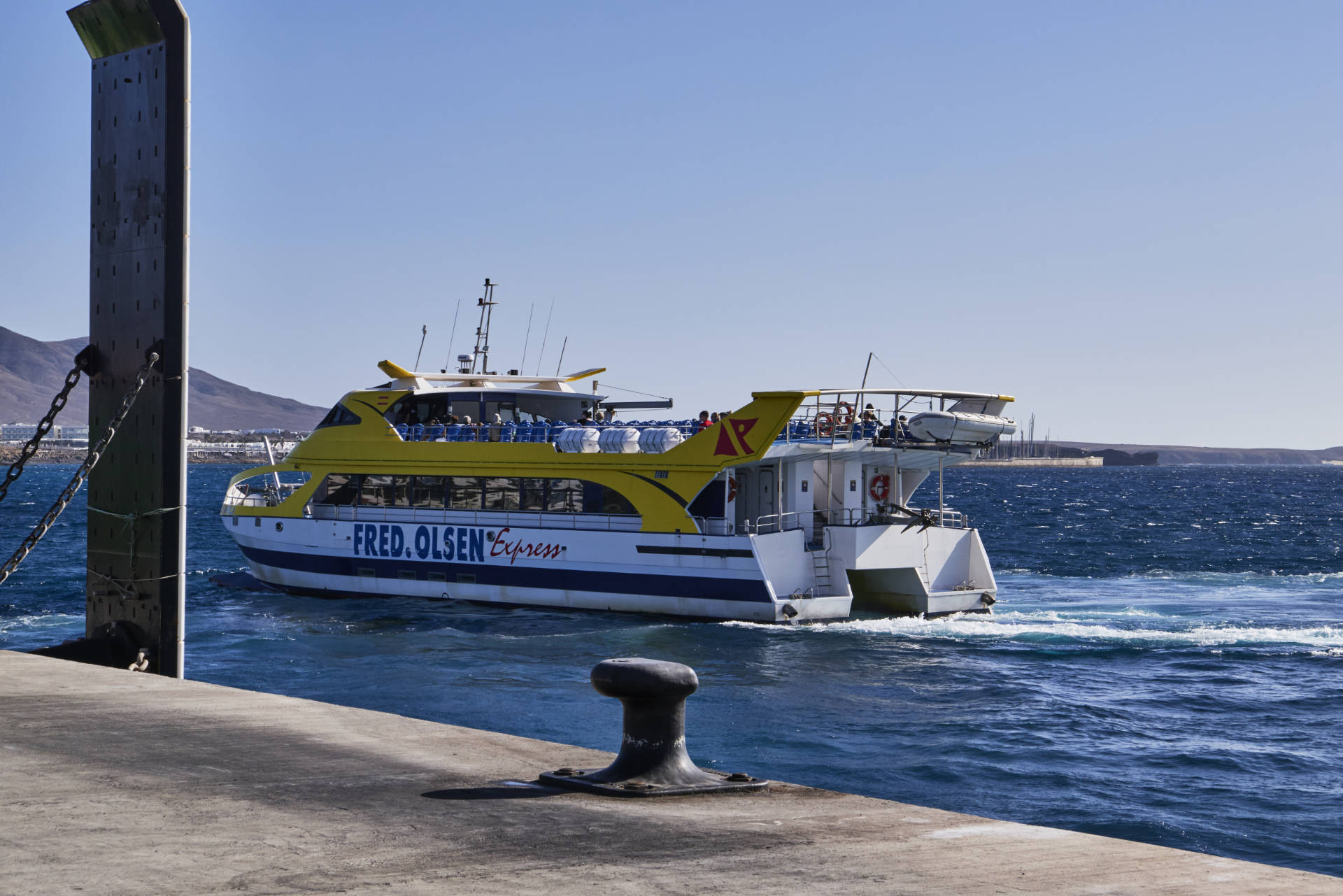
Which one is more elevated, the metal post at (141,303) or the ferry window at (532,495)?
the metal post at (141,303)

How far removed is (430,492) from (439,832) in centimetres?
2464

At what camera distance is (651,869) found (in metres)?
5.72

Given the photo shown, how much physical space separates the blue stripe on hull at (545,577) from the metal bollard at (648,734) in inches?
709

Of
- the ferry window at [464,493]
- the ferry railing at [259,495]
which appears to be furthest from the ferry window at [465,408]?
the ferry railing at [259,495]

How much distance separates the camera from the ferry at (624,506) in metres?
26.2

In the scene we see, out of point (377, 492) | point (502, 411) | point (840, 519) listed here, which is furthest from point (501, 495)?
point (840, 519)

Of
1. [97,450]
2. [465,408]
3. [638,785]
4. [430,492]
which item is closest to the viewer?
[638,785]

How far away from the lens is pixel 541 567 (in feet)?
93.0

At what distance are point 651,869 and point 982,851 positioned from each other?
1625mm

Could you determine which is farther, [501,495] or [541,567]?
[501,495]

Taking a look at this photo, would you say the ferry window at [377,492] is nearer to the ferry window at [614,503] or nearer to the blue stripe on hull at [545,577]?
the blue stripe on hull at [545,577]

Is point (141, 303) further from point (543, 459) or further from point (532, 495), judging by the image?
point (532, 495)

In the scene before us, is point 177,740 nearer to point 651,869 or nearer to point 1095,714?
point 651,869

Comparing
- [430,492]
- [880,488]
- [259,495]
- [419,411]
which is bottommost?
[259,495]
